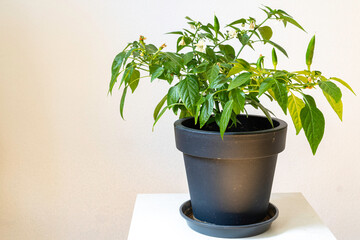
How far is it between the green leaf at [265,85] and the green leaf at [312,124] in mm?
88

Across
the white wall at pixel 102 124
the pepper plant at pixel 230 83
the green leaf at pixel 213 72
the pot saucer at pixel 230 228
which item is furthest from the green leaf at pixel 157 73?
the white wall at pixel 102 124

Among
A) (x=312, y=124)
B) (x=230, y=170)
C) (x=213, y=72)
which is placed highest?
(x=213, y=72)

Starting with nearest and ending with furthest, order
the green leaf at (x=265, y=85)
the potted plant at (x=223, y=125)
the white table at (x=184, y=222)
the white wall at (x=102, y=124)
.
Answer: the green leaf at (x=265, y=85) < the potted plant at (x=223, y=125) < the white table at (x=184, y=222) < the white wall at (x=102, y=124)

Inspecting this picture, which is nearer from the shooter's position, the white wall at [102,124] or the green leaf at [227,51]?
the green leaf at [227,51]

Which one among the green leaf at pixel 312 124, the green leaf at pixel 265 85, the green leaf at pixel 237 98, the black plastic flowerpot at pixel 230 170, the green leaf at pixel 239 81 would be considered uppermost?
the green leaf at pixel 239 81

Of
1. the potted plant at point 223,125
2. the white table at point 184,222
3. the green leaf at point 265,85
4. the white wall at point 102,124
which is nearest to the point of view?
the green leaf at point 265,85

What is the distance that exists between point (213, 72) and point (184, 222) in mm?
393

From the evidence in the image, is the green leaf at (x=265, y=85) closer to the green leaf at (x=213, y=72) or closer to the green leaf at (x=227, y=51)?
the green leaf at (x=213, y=72)

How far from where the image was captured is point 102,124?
1776mm

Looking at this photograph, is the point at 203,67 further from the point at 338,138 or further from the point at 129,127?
the point at 338,138

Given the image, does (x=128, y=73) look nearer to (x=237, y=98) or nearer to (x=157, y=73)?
(x=157, y=73)

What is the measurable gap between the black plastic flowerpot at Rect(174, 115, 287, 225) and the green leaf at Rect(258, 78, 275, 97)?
154 millimetres

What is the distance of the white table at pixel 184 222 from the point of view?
111 cm

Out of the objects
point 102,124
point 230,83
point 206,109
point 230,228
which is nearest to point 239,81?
point 230,83
